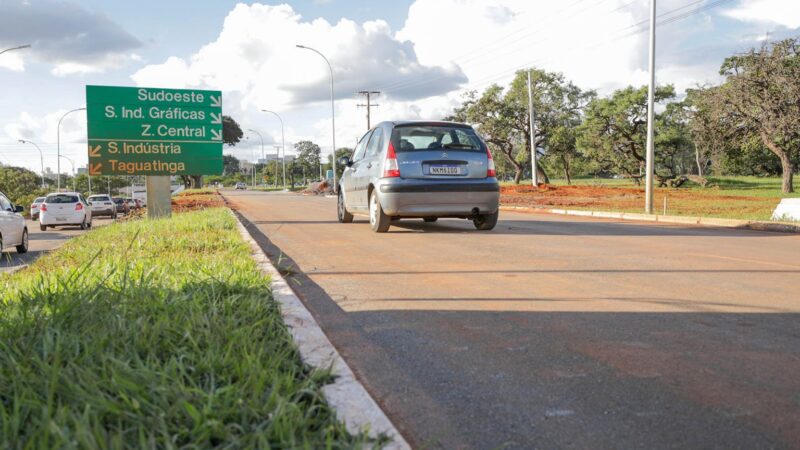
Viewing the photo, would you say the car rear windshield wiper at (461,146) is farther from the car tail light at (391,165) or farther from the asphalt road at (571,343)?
the asphalt road at (571,343)

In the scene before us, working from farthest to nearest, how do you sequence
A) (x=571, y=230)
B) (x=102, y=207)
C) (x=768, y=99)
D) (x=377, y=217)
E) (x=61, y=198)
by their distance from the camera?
1. (x=102, y=207)
2. (x=768, y=99)
3. (x=61, y=198)
4. (x=571, y=230)
5. (x=377, y=217)

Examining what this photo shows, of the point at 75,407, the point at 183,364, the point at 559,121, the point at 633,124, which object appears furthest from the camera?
the point at 559,121

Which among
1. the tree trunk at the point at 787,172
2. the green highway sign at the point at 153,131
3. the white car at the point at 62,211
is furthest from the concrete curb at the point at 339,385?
the tree trunk at the point at 787,172

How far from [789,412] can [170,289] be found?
3672 millimetres

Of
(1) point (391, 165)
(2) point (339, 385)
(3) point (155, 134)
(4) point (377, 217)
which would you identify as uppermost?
(3) point (155, 134)

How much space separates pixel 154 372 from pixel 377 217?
7760mm

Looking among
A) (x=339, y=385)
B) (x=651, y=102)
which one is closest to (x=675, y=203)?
(x=651, y=102)

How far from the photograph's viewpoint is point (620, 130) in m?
45.2

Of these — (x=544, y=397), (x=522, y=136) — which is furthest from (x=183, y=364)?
(x=522, y=136)

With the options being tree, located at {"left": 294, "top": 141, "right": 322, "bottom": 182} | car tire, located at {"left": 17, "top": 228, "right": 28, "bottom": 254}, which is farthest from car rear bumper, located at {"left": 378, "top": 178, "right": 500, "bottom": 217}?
tree, located at {"left": 294, "top": 141, "right": 322, "bottom": 182}

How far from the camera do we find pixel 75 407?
235cm

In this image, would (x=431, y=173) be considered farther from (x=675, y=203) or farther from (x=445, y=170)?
(x=675, y=203)

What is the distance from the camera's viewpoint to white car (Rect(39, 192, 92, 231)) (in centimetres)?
2258

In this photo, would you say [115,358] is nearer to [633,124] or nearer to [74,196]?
[74,196]
